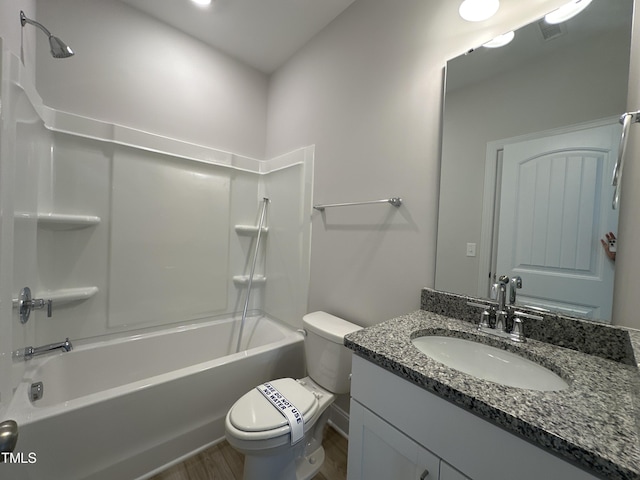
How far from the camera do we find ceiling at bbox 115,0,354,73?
5.41 feet

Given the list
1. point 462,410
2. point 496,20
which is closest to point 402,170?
point 496,20

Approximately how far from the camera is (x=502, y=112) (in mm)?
1057

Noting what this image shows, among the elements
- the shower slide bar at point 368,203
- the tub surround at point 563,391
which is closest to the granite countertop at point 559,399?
the tub surround at point 563,391

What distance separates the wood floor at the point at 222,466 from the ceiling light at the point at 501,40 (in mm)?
2205

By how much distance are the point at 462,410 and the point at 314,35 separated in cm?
238

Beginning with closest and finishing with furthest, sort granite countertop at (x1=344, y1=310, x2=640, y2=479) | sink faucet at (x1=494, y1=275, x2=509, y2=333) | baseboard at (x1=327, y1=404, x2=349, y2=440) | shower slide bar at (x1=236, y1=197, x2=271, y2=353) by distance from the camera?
granite countertop at (x1=344, y1=310, x2=640, y2=479) → sink faucet at (x1=494, y1=275, x2=509, y2=333) → baseboard at (x1=327, y1=404, x2=349, y2=440) → shower slide bar at (x1=236, y1=197, x2=271, y2=353)

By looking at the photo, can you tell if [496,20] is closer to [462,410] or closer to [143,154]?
[462,410]

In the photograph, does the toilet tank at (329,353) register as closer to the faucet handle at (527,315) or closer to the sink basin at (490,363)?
the sink basin at (490,363)

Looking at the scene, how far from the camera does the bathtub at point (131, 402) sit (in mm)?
1033

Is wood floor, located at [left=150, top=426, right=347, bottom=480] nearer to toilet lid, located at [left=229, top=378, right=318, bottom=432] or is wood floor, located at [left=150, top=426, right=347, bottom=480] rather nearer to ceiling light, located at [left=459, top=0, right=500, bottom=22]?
toilet lid, located at [left=229, top=378, right=318, bottom=432]

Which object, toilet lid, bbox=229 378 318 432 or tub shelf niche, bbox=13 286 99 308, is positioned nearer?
toilet lid, bbox=229 378 318 432

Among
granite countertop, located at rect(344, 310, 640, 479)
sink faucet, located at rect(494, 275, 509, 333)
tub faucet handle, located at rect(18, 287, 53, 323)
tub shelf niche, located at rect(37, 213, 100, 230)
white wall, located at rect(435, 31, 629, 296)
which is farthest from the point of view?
tub shelf niche, located at rect(37, 213, 100, 230)

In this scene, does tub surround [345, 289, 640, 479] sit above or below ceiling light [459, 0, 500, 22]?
below

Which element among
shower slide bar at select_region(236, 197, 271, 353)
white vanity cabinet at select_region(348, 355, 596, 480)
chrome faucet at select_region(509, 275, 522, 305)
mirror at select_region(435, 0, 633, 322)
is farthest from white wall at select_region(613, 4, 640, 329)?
shower slide bar at select_region(236, 197, 271, 353)
